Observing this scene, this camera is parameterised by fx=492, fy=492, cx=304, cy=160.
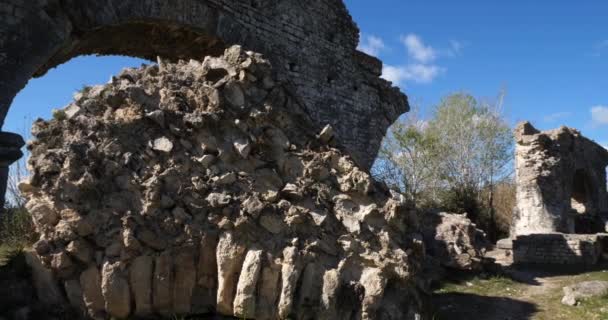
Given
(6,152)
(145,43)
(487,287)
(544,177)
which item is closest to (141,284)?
(6,152)

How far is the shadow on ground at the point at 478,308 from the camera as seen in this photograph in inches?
236

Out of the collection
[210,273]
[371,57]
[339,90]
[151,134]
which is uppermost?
[371,57]

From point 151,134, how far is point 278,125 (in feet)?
4.05

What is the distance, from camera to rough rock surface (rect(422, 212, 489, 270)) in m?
8.71

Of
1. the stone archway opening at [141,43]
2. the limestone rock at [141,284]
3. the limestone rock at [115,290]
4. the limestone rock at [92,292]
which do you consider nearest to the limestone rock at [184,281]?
the limestone rock at [141,284]

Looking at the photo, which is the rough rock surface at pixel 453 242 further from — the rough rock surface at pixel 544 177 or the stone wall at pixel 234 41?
the rough rock surface at pixel 544 177

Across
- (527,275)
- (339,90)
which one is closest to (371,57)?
(339,90)

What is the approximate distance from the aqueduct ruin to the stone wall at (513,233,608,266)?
432 cm

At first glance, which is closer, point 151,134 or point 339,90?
point 151,134

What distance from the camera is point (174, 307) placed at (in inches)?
153

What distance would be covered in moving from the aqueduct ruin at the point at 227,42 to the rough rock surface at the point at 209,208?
2.70ft

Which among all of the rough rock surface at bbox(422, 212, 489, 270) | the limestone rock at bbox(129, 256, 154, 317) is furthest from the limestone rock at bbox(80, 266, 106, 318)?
the rough rock surface at bbox(422, 212, 489, 270)

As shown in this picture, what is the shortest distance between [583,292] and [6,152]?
7.63 m

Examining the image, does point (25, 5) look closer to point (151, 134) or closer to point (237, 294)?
point (151, 134)
